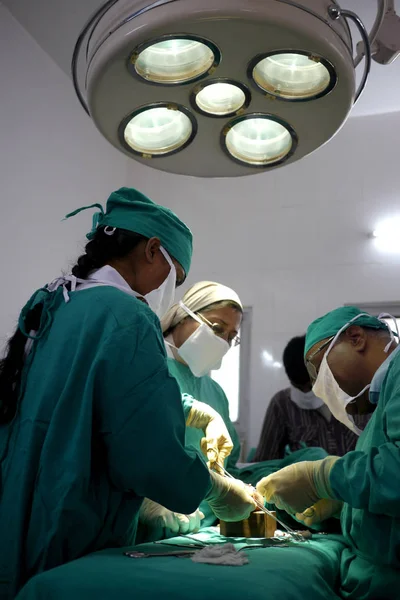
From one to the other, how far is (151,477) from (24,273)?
2.12 metres

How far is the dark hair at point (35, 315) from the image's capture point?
1.39m

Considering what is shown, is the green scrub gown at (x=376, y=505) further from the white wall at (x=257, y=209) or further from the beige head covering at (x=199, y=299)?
the white wall at (x=257, y=209)

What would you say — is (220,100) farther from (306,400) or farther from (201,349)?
(306,400)

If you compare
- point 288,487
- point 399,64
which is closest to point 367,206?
point 399,64

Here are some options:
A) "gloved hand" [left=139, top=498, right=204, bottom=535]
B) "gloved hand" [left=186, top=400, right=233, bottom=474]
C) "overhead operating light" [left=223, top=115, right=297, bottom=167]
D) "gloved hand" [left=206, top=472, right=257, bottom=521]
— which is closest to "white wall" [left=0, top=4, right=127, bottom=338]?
"gloved hand" [left=186, top=400, right=233, bottom=474]

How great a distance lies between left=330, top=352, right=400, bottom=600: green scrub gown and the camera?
58.8 inches

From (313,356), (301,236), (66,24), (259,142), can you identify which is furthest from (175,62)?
(301,236)

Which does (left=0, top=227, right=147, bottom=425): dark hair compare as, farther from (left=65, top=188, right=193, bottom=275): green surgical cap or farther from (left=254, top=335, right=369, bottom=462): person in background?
(left=254, top=335, right=369, bottom=462): person in background

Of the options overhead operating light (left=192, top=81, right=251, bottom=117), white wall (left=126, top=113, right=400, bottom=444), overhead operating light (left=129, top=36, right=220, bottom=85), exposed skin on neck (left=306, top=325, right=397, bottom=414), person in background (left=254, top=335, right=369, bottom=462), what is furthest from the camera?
white wall (left=126, top=113, right=400, bottom=444)

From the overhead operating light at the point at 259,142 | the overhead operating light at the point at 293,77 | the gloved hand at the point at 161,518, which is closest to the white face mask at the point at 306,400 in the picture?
the gloved hand at the point at 161,518

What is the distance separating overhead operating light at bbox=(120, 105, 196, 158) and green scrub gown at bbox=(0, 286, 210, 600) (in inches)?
15.6

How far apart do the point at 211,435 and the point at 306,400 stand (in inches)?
51.9

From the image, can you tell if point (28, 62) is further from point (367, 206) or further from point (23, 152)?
point (367, 206)

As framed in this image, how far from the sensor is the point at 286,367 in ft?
11.8
